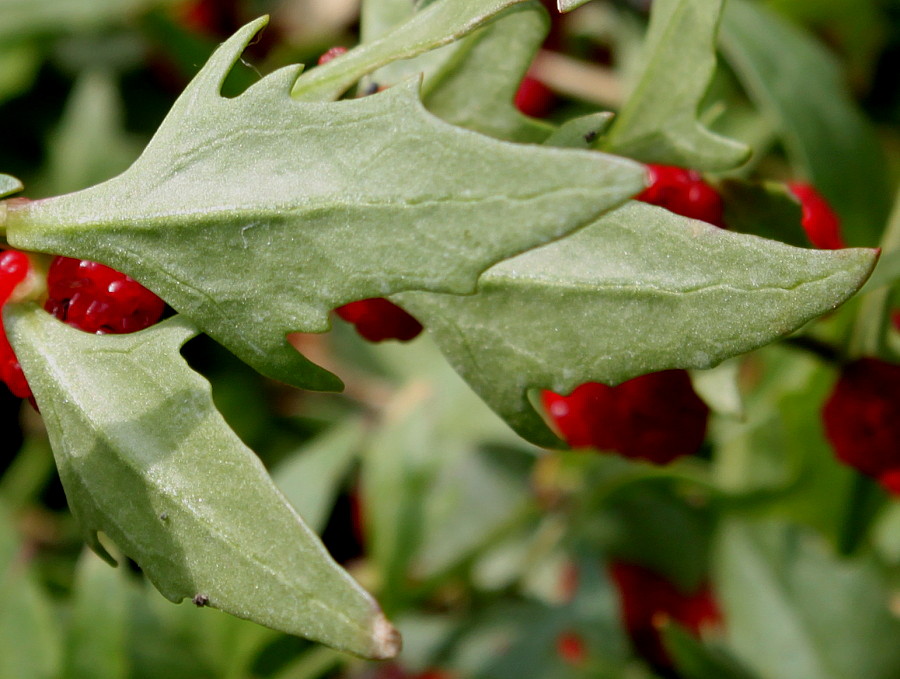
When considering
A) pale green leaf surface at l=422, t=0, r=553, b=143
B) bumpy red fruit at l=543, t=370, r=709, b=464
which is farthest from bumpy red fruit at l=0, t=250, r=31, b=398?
bumpy red fruit at l=543, t=370, r=709, b=464

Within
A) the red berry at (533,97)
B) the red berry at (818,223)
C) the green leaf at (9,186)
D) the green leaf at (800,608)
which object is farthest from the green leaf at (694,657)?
the red berry at (533,97)

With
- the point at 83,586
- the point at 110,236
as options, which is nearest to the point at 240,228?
the point at 110,236

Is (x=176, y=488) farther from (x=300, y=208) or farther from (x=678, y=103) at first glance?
(x=678, y=103)

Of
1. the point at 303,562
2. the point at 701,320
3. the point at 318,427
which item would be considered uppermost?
the point at 701,320

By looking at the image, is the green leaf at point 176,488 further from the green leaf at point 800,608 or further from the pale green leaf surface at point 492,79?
the green leaf at point 800,608

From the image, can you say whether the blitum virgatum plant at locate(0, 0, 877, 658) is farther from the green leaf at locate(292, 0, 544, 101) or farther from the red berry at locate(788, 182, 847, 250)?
the red berry at locate(788, 182, 847, 250)

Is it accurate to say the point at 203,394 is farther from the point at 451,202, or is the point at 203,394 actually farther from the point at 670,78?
the point at 670,78
